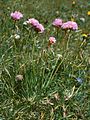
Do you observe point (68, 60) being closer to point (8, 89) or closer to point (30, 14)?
point (8, 89)

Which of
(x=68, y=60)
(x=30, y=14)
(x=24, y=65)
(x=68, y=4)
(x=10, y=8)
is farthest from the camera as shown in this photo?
(x=68, y=4)

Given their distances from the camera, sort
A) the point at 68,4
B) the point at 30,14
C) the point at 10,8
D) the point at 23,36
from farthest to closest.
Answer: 1. the point at 68,4
2. the point at 30,14
3. the point at 10,8
4. the point at 23,36

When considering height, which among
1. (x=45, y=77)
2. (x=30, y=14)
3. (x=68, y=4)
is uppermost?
(x=68, y=4)

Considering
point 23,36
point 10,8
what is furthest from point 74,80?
point 10,8

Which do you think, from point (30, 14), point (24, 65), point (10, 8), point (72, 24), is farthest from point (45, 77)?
point (30, 14)

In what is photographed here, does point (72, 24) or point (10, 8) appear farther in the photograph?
point (10, 8)

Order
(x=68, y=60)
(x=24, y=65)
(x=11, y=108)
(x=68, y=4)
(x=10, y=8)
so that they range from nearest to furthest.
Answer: (x=11, y=108), (x=24, y=65), (x=68, y=60), (x=10, y=8), (x=68, y=4)

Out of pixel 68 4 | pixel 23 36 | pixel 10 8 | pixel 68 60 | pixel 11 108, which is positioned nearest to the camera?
pixel 11 108

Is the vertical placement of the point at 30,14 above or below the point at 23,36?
above

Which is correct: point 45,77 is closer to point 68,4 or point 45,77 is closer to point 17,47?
point 17,47
